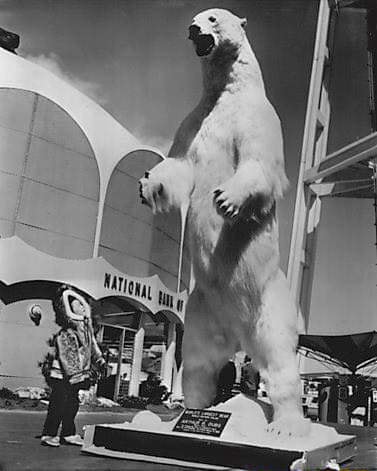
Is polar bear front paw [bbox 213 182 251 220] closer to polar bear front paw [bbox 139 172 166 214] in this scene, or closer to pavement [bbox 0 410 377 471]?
polar bear front paw [bbox 139 172 166 214]

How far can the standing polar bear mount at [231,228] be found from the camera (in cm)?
164

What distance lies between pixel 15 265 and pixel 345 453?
1807 millimetres

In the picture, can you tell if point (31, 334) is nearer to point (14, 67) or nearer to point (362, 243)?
point (14, 67)

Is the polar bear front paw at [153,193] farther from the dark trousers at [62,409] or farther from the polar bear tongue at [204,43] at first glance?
the dark trousers at [62,409]

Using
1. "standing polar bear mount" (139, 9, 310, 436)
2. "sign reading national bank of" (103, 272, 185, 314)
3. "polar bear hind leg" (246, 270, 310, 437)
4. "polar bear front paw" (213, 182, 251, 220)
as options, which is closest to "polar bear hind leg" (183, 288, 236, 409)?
"standing polar bear mount" (139, 9, 310, 436)

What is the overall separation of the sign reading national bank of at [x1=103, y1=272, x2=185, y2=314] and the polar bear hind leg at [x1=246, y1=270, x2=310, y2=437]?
108 centimetres

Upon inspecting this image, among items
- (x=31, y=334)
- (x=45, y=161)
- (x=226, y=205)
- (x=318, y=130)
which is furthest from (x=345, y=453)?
(x=318, y=130)

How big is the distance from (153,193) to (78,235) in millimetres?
1560

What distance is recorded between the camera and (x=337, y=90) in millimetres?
4051

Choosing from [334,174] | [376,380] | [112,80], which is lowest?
[376,380]

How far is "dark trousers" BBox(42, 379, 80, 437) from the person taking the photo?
73.8 inches

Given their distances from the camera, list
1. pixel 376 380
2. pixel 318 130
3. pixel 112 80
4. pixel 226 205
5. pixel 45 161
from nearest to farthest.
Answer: pixel 226 205 < pixel 112 80 < pixel 45 161 < pixel 376 380 < pixel 318 130

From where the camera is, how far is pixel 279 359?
1.63 meters

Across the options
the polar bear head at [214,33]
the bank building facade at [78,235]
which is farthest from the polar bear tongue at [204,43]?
the bank building facade at [78,235]
